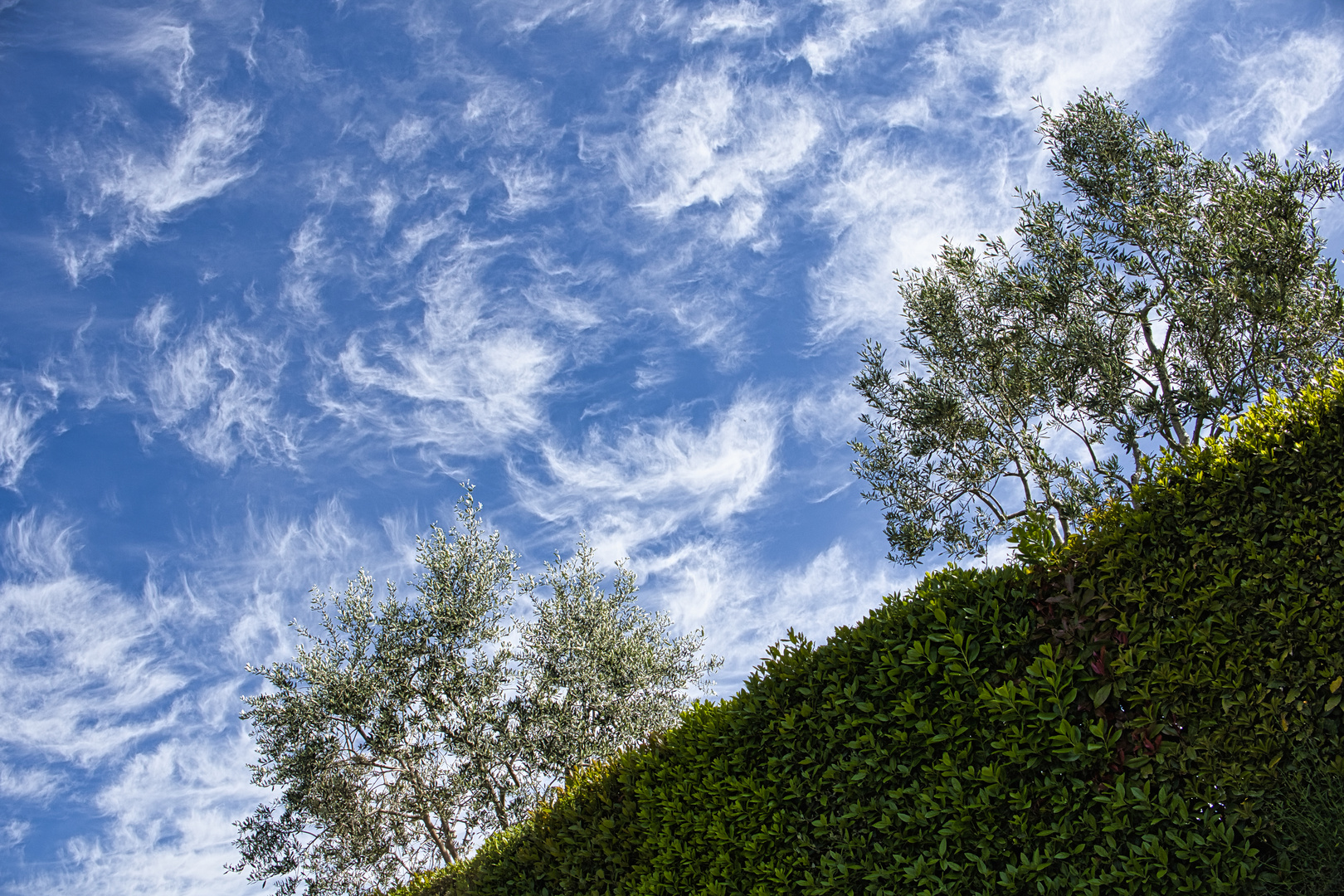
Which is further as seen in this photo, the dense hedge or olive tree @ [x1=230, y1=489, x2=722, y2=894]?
olive tree @ [x1=230, y1=489, x2=722, y2=894]

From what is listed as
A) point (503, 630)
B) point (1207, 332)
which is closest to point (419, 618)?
point (503, 630)

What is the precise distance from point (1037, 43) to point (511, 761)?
62.9 feet

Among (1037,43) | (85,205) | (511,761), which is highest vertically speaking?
(85,205)

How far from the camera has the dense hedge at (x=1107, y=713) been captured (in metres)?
4.18

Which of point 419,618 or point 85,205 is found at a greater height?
point 85,205

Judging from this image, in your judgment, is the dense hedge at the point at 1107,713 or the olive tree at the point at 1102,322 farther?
the olive tree at the point at 1102,322

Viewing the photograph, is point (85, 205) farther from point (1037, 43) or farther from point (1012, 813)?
point (1012, 813)

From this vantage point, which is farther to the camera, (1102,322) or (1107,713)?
(1102,322)

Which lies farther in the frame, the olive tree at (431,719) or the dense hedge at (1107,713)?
the olive tree at (431,719)

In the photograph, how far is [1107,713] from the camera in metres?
4.75

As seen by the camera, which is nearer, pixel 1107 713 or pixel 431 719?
pixel 1107 713

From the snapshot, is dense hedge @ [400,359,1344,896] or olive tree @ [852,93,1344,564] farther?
olive tree @ [852,93,1344,564]

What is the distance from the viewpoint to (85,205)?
19.8 meters

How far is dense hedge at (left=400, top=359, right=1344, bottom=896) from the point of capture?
4184 millimetres
